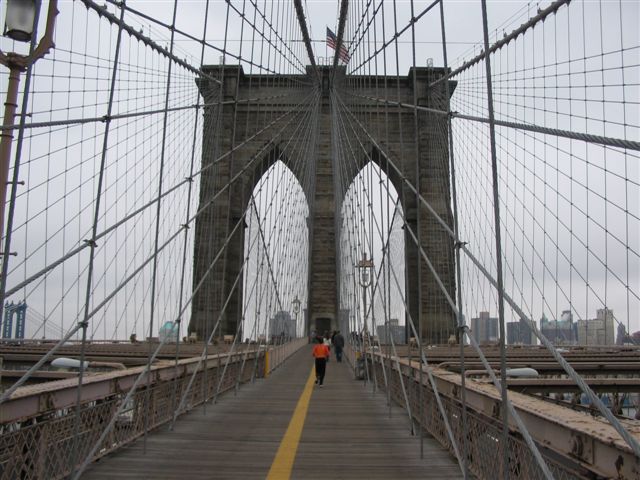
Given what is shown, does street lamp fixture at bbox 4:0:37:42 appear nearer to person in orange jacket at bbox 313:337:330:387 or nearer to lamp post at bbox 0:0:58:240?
lamp post at bbox 0:0:58:240

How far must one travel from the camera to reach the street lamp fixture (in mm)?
3303

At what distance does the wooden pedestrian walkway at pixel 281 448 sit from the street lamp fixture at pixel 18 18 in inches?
94.0

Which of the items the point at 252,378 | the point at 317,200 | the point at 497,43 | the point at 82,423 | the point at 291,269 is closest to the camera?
the point at 82,423

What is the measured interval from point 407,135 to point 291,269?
1095 cm

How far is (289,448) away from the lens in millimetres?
3582

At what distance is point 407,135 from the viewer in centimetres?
2494

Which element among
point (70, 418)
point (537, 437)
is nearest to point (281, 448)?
point (70, 418)

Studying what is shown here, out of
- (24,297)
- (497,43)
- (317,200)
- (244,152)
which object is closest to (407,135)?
(317,200)

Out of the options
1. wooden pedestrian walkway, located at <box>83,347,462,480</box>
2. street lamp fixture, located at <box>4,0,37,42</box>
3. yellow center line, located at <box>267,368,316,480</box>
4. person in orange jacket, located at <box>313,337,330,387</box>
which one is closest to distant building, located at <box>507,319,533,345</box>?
person in orange jacket, located at <box>313,337,330,387</box>

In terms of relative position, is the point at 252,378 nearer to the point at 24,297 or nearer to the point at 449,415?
the point at 24,297

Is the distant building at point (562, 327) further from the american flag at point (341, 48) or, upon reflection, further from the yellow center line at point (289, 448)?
the american flag at point (341, 48)

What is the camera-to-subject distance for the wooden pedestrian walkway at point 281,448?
9.67 feet

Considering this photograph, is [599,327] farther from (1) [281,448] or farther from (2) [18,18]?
(2) [18,18]

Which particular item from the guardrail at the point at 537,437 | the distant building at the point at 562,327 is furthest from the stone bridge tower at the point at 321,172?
the guardrail at the point at 537,437
